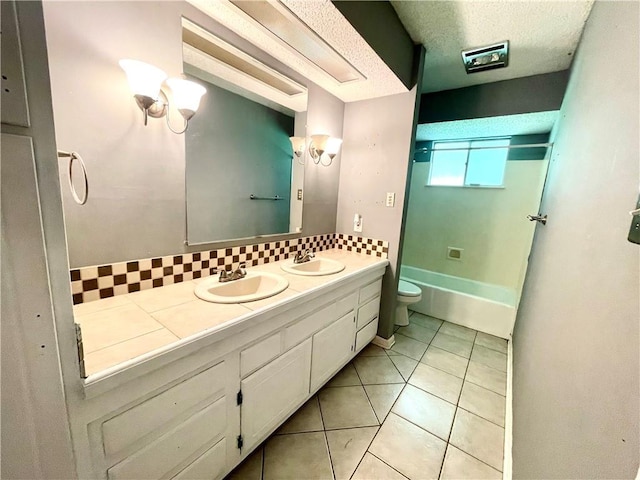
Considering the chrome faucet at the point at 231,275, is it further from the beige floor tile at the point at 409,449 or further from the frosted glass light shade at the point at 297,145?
the beige floor tile at the point at 409,449

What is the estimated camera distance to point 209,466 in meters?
1.00

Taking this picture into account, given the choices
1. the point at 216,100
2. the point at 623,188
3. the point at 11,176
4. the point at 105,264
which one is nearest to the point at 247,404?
the point at 105,264

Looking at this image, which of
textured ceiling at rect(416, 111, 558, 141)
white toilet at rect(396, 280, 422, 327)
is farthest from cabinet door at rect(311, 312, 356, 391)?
textured ceiling at rect(416, 111, 558, 141)

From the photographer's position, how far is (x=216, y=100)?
4.80 feet

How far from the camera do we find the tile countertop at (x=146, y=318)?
76 centimetres

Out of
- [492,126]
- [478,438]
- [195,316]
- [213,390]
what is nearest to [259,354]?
[213,390]

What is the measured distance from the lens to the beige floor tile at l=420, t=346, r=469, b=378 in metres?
2.01

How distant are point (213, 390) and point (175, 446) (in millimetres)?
195

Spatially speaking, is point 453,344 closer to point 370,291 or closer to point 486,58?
point 370,291

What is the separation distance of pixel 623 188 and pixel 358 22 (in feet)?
4.17

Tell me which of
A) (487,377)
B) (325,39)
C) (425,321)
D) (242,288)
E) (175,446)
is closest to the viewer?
(175,446)

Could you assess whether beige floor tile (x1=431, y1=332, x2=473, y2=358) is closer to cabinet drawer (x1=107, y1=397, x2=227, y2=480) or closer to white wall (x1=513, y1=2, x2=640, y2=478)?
white wall (x1=513, y1=2, x2=640, y2=478)

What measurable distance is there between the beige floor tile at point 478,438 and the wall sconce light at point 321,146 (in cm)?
201

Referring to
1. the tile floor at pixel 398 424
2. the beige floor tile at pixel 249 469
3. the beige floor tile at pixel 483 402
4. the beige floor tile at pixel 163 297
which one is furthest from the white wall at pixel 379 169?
the beige floor tile at pixel 163 297
